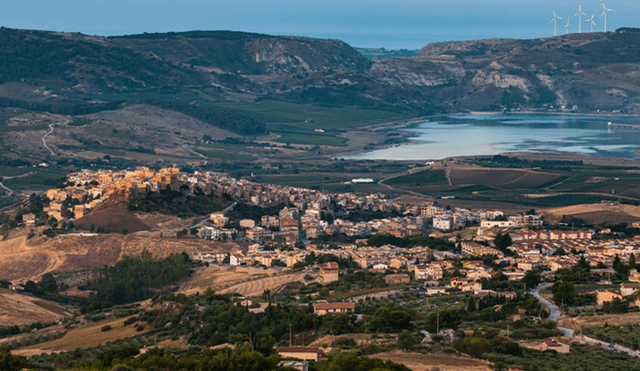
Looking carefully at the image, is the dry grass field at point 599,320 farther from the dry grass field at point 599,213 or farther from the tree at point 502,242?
the dry grass field at point 599,213

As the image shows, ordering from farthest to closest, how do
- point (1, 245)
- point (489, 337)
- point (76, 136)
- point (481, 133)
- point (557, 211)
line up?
point (481, 133), point (76, 136), point (557, 211), point (1, 245), point (489, 337)

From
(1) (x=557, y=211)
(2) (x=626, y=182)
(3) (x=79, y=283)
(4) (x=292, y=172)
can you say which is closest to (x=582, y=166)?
(2) (x=626, y=182)

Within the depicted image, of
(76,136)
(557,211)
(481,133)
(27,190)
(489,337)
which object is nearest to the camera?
(489,337)

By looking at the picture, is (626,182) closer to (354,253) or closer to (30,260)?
(354,253)

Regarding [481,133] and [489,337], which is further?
[481,133]

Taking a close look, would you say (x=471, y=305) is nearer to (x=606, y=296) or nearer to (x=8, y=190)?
(x=606, y=296)

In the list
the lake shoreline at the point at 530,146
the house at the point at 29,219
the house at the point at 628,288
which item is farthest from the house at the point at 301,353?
the lake shoreline at the point at 530,146

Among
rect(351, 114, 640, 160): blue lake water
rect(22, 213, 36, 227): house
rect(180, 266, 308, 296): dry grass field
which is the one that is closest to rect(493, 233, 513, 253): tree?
rect(180, 266, 308, 296): dry grass field
